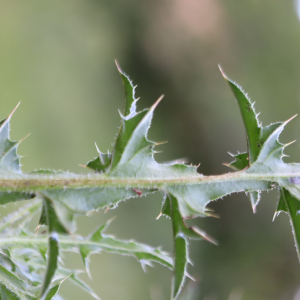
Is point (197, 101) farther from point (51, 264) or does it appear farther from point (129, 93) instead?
point (51, 264)

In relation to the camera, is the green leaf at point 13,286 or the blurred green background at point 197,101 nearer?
the green leaf at point 13,286

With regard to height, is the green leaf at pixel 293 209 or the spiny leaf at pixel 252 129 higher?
the spiny leaf at pixel 252 129

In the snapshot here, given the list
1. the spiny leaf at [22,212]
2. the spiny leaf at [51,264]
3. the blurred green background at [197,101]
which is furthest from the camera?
the blurred green background at [197,101]

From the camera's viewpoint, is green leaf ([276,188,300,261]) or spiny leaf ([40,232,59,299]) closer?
spiny leaf ([40,232,59,299])

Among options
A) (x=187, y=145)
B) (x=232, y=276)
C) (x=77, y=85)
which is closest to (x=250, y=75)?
(x=187, y=145)

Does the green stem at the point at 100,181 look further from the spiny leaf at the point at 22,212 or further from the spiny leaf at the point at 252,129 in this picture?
the spiny leaf at the point at 22,212

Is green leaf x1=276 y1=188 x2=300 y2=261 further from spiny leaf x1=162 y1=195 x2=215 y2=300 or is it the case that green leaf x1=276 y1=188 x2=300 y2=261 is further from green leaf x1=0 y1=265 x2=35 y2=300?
green leaf x1=0 y1=265 x2=35 y2=300

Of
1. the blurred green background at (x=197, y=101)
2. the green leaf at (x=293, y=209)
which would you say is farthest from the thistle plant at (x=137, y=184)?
the blurred green background at (x=197, y=101)

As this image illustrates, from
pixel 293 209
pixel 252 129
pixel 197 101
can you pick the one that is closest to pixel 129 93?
pixel 252 129

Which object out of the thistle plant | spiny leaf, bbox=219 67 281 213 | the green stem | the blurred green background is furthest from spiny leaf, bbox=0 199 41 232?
the blurred green background
